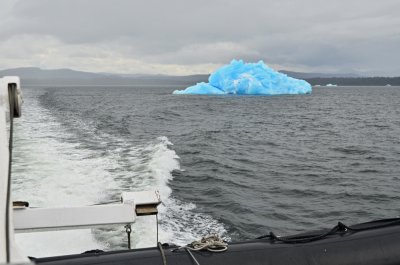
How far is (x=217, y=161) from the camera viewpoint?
10.5 m

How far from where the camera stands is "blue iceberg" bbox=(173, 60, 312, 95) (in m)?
48.9

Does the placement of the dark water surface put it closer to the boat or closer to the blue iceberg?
the boat

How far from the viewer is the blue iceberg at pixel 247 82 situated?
48.9 meters

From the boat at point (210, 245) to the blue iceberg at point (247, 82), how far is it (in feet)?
151

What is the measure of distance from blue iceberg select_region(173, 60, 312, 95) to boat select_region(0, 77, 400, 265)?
1817 inches

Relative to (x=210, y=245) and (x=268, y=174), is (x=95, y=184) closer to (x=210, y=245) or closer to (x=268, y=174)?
(x=268, y=174)

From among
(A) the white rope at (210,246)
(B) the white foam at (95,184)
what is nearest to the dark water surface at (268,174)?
(B) the white foam at (95,184)

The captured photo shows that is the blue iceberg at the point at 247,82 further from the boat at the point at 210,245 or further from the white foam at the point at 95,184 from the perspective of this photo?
the boat at the point at 210,245

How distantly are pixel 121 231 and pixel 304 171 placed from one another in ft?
19.3

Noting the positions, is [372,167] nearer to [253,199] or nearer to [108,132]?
[253,199]

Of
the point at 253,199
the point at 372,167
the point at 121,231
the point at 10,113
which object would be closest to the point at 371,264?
the point at 10,113

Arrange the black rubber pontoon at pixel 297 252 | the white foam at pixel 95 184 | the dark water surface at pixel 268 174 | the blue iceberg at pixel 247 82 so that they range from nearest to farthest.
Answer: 1. the black rubber pontoon at pixel 297 252
2. the white foam at pixel 95 184
3. the dark water surface at pixel 268 174
4. the blue iceberg at pixel 247 82

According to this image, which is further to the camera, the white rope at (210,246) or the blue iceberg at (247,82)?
the blue iceberg at (247,82)

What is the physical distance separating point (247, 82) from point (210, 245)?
4763cm
